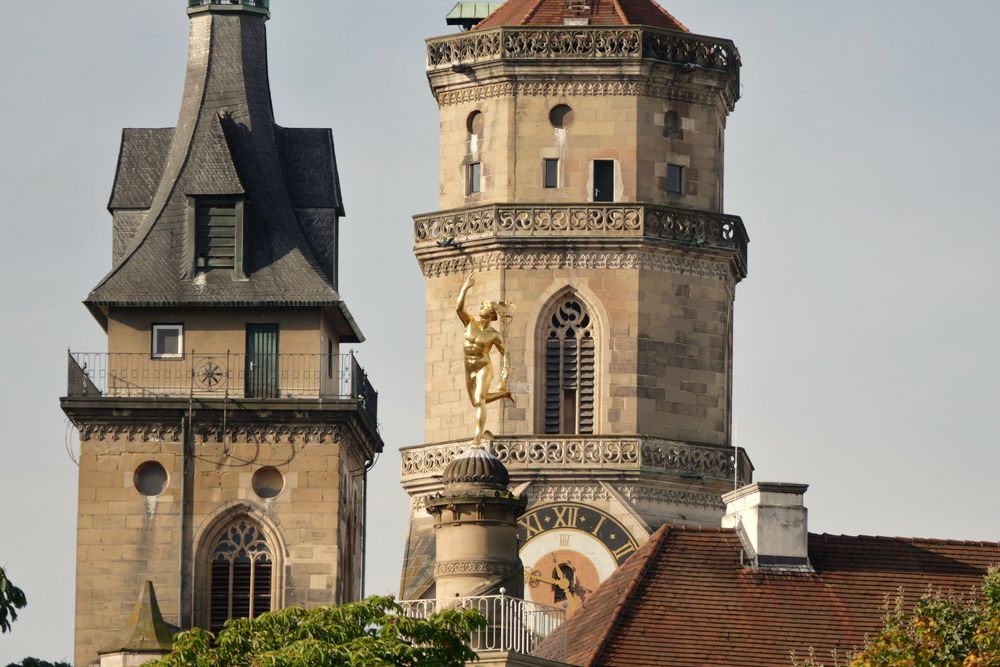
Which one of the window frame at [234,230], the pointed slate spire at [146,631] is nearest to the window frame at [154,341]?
the window frame at [234,230]

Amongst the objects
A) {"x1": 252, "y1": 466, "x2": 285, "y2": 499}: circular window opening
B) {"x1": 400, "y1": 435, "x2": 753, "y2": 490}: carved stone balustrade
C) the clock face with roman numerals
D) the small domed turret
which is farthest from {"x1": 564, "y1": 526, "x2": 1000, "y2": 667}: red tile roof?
{"x1": 400, "y1": 435, "x2": 753, "y2": 490}: carved stone balustrade

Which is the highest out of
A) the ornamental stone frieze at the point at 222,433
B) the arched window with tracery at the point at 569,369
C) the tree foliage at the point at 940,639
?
the arched window with tracery at the point at 569,369

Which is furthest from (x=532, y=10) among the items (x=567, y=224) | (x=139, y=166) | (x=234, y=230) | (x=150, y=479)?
(x=150, y=479)

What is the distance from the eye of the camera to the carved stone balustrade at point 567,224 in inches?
4218

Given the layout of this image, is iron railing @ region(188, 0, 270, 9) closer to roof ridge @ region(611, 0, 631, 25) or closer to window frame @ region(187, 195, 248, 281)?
window frame @ region(187, 195, 248, 281)

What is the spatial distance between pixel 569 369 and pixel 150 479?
620 inches

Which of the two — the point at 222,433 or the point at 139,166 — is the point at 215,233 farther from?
the point at 222,433

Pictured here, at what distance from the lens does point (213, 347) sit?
9438 centimetres

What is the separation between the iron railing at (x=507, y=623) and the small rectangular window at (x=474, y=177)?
3528 cm

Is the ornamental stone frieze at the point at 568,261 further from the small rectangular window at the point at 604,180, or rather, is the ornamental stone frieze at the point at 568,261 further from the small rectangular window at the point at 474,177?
the small rectangular window at the point at 474,177

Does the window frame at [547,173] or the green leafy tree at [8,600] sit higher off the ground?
the window frame at [547,173]

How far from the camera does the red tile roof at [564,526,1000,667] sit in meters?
76.0

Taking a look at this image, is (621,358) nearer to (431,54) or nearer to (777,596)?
(431,54)

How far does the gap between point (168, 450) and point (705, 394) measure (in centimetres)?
1731
